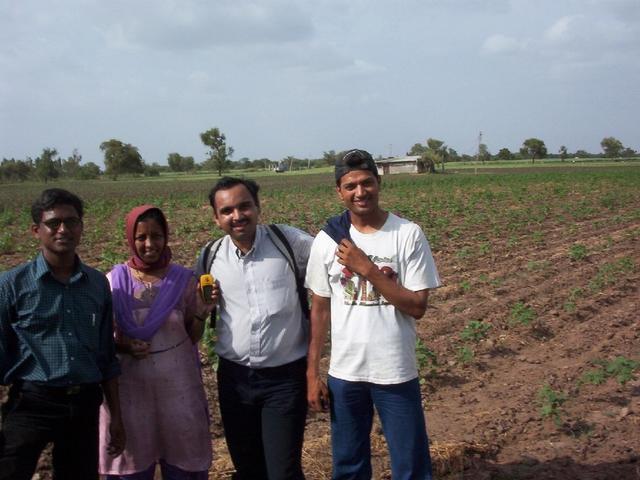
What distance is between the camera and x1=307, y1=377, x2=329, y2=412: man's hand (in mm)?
2619

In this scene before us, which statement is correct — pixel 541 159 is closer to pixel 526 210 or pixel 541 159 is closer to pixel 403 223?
pixel 526 210

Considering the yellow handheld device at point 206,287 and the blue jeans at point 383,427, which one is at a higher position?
the yellow handheld device at point 206,287

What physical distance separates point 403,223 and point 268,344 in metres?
0.80

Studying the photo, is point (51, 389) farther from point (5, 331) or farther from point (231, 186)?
point (231, 186)

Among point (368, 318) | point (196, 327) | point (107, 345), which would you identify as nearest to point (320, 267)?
point (368, 318)

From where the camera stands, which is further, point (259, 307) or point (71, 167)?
point (71, 167)

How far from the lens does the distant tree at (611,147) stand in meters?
114

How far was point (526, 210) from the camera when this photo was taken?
1789 centimetres

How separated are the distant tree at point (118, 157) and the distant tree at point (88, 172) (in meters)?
4.47

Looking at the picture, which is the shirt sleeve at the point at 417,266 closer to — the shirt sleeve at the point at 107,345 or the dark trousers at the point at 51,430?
the shirt sleeve at the point at 107,345

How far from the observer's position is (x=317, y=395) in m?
2.62

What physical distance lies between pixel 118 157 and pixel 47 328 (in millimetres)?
87115

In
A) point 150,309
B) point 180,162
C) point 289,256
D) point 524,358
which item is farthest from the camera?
point 180,162

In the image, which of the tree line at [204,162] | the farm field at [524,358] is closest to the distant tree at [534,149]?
the tree line at [204,162]
